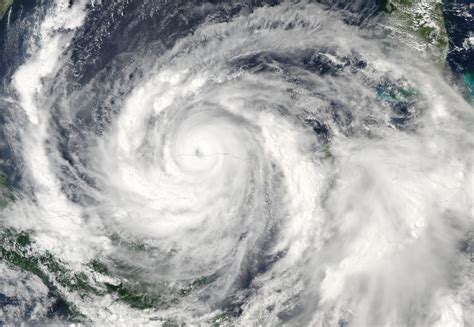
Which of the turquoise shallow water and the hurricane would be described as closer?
the hurricane

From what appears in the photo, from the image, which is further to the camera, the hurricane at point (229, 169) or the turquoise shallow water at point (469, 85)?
the turquoise shallow water at point (469, 85)

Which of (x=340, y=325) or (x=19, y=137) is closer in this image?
(x=340, y=325)

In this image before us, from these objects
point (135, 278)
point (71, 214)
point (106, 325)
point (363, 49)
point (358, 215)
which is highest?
point (363, 49)

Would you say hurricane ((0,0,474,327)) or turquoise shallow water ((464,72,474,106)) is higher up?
turquoise shallow water ((464,72,474,106))

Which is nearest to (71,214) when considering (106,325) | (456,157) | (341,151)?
(106,325)

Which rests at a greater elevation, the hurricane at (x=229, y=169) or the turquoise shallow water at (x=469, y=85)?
the turquoise shallow water at (x=469, y=85)

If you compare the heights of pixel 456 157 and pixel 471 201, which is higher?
pixel 456 157

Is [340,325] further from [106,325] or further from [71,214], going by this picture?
[71,214]
